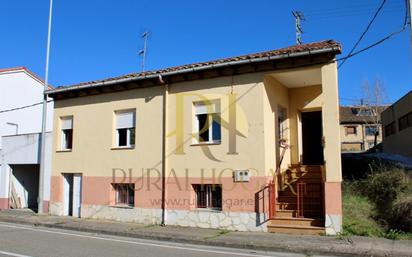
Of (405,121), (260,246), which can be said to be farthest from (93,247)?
(405,121)

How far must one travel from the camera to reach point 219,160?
1397 centimetres

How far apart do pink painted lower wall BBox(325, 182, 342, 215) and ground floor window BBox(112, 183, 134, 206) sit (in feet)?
24.2

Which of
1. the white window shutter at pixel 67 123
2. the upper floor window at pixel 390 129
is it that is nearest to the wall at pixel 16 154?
the white window shutter at pixel 67 123

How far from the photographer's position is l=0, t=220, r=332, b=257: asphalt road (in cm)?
966

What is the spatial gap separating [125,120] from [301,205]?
7366 mm

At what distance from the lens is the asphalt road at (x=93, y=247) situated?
9.66 metres

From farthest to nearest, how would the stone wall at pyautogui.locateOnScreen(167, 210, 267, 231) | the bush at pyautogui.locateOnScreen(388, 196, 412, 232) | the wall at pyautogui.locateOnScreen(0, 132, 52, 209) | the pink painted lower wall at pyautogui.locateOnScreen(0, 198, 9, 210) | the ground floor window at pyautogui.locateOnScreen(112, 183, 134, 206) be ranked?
the pink painted lower wall at pyautogui.locateOnScreen(0, 198, 9, 210), the wall at pyautogui.locateOnScreen(0, 132, 52, 209), the ground floor window at pyautogui.locateOnScreen(112, 183, 134, 206), the stone wall at pyautogui.locateOnScreen(167, 210, 267, 231), the bush at pyautogui.locateOnScreen(388, 196, 412, 232)

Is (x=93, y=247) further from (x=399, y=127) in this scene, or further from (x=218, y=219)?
(x=399, y=127)

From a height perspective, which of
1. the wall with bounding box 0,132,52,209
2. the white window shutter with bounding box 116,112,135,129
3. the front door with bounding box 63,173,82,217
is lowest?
the front door with bounding box 63,173,82,217

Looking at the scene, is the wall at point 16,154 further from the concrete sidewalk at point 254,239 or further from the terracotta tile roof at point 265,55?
the terracotta tile roof at point 265,55

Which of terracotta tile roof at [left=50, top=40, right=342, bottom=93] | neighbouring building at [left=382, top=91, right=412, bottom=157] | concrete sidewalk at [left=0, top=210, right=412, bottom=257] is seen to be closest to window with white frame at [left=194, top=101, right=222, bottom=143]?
terracotta tile roof at [left=50, top=40, right=342, bottom=93]

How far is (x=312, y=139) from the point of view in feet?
55.3

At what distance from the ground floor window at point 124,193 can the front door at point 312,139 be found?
674cm

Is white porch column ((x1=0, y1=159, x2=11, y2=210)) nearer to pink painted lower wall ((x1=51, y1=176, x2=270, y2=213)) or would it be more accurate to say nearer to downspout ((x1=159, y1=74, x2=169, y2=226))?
pink painted lower wall ((x1=51, y1=176, x2=270, y2=213))
